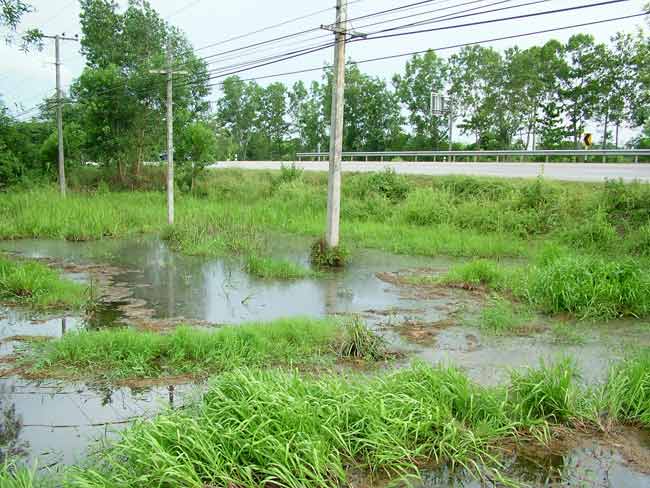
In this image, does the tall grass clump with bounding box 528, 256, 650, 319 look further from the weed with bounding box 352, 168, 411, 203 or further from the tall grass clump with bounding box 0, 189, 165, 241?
the tall grass clump with bounding box 0, 189, 165, 241

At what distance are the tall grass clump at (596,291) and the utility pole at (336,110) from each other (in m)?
5.26

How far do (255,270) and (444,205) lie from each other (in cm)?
747

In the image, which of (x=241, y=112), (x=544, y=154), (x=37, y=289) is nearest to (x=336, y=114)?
(x=37, y=289)

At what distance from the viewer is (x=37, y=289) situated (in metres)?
10.6

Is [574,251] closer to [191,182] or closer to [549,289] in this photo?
[549,289]

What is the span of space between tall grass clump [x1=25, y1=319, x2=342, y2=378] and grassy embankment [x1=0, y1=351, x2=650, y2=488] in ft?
4.98

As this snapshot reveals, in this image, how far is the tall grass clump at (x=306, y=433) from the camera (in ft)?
14.3

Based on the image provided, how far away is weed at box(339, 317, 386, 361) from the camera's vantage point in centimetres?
754

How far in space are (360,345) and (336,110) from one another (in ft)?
24.4

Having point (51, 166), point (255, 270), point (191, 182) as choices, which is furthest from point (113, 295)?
point (51, 166)

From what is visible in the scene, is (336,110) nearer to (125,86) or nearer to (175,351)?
(175,351)

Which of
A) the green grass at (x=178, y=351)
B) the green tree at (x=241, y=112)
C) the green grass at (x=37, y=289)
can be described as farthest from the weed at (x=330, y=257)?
the green tree at (x=241, y=112)

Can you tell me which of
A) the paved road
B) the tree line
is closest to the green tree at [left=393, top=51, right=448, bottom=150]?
the tree line

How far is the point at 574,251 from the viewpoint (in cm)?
1374
